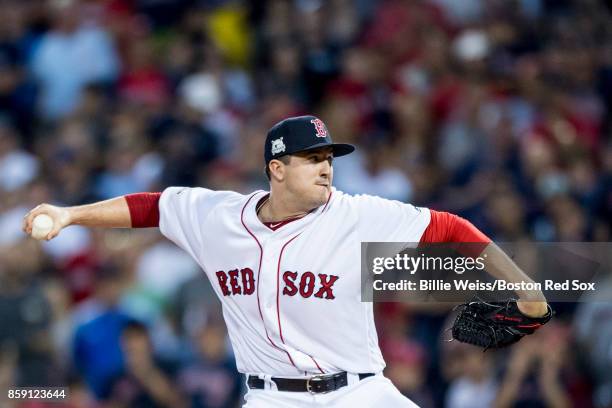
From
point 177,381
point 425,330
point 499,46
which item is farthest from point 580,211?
point 177,381

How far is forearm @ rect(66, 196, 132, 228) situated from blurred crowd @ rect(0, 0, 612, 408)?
2.63 meters

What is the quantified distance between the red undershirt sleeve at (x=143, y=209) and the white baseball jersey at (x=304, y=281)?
31cm

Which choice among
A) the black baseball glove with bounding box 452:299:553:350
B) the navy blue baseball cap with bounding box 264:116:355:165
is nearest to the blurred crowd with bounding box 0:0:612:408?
the black baseball glove with bounding box 452:299:553:350

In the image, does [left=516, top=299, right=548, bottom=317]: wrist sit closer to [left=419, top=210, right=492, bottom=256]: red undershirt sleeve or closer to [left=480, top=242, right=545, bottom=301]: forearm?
[left=480, top=242, right=545, bottom=301]: forearm

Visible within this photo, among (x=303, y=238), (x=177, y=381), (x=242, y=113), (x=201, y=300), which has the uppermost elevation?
(x=242, y=113)

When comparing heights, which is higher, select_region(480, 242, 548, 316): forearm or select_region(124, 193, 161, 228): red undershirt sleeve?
select_region(124, 193, 161, 228): red undershirt sleeve

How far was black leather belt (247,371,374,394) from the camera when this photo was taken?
4883 millimetres

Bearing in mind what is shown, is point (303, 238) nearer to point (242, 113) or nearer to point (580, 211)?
point (580, 211)

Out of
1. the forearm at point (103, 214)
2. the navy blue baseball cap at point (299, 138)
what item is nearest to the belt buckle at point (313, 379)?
the navy blue baseball cap at point (299, 138)

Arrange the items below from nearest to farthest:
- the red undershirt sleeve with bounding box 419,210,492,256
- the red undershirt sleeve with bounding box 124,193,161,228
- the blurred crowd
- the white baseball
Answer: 1. the white baseball
2. the red undershirt sleeve with bounding box 419,210,492,256
3. the red undershirt sleeve with bounding box 124,193,161,228
4. the blurred crowd

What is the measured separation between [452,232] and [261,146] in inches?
178

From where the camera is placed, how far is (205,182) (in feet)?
29.6

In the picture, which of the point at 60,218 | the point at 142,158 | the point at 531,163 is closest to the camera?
the point at 60,218

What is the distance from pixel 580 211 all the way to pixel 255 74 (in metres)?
3.65
